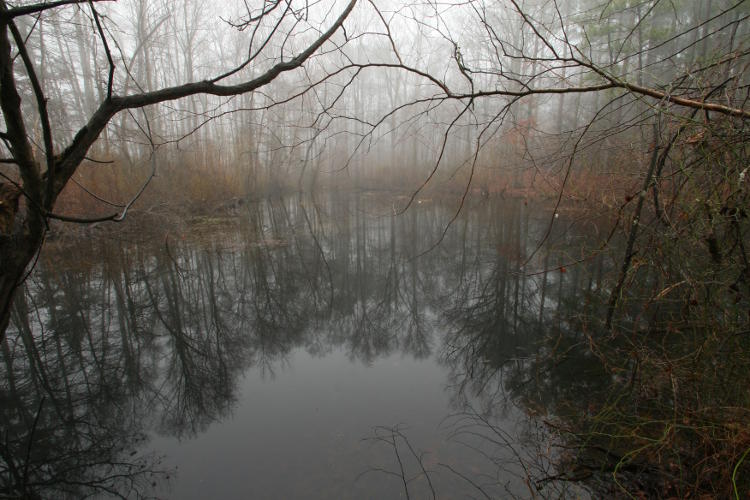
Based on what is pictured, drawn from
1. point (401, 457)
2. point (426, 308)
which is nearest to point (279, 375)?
point (401, 457)

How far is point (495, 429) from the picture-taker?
10.2 ft

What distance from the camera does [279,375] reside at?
13.4ft

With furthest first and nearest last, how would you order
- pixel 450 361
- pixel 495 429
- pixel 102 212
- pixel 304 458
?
pixel 102 212, pixel 450 361, pixel 495 429, pixel 304 458

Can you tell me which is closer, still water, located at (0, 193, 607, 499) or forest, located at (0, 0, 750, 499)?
forest, located at (0, 0, 750, 499)

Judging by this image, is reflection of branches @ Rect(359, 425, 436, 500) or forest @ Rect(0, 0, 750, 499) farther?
reflection of branches @ Rect(359, 425, 436, 500)

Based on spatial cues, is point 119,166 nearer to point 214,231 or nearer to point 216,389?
point 214,231

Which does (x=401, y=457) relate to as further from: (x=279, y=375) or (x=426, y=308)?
(x=426, y=308)

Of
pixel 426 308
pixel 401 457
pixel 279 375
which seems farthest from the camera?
pixel 426 308

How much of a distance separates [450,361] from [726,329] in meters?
2.37

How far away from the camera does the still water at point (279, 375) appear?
2.75m

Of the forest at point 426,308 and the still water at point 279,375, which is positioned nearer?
the forest at point 426,308

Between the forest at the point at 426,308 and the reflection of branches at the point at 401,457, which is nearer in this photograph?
the forest at the point at 426,308

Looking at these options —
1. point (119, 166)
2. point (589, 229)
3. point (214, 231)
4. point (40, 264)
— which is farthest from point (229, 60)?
point (589, 229)

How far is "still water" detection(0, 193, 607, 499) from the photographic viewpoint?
2.75 m
